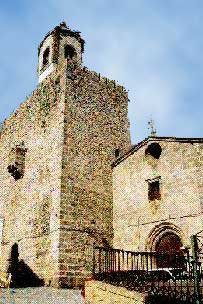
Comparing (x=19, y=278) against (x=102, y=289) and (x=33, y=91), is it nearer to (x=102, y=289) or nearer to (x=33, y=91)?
(x=102, y=289)

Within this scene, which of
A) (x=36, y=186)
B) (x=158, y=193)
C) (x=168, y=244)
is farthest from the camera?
(x=36, y=186)

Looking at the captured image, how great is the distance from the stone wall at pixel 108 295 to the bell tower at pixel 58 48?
12858mm

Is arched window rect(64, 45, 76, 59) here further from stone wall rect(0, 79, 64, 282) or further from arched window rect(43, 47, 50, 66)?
stone wall rect(0, 79, 64, 282)

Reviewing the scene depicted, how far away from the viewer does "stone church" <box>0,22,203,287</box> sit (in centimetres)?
1470

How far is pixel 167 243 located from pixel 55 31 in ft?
43.1

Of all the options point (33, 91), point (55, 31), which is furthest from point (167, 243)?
point (55, 31)

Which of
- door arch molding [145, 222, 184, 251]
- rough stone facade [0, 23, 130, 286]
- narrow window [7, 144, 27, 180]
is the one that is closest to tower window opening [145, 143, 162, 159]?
rough stone facade [0, 23, 130, 286]

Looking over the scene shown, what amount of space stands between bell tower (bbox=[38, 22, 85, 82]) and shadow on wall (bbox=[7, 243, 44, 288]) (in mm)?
9786

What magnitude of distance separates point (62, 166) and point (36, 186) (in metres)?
2.24

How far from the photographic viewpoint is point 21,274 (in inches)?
631

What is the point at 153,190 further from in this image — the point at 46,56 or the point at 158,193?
the point at 46,56

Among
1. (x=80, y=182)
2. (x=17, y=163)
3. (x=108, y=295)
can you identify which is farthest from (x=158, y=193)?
(x=17, y=163)

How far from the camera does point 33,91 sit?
20.1 m

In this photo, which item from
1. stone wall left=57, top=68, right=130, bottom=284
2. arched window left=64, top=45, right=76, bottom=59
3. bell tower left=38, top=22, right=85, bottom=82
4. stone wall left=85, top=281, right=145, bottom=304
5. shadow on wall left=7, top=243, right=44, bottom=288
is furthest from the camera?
arched window left=64, top=45, right=76, bottom=59
